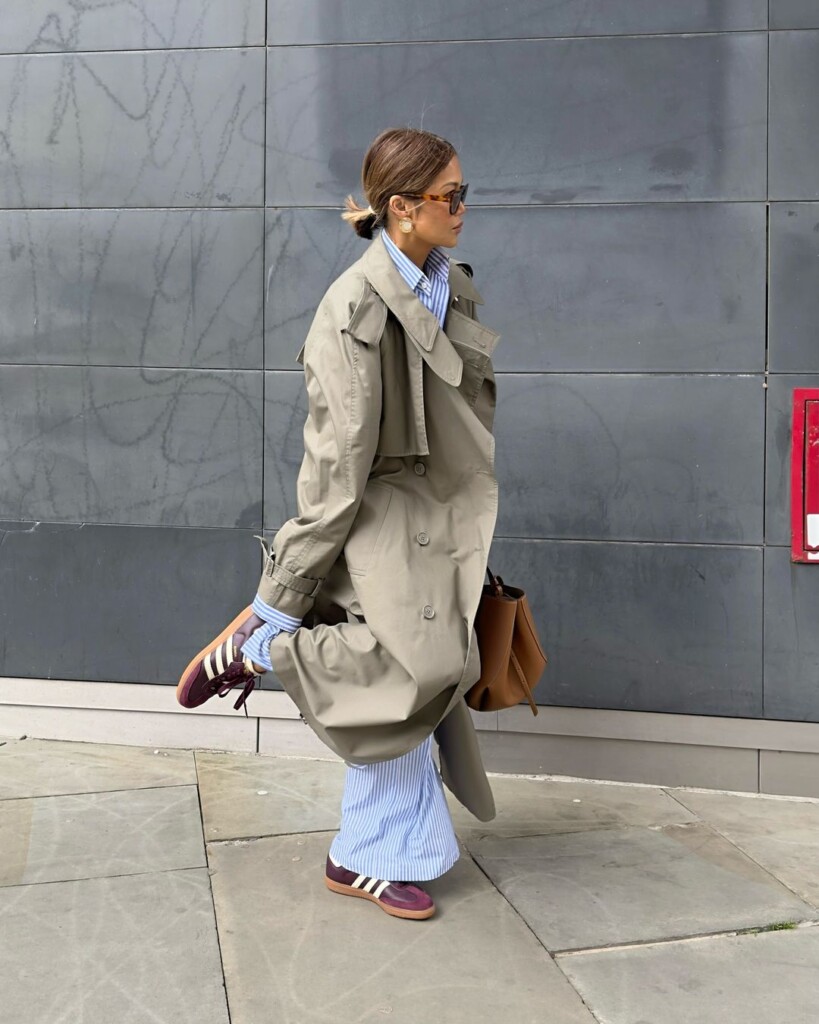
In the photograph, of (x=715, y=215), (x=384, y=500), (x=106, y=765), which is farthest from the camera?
(x=106, y=765)

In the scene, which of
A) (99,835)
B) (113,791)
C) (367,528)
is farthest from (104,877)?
(367,528)

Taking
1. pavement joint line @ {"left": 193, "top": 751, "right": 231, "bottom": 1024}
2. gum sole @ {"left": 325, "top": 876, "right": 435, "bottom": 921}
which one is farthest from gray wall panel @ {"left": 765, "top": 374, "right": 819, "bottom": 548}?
pavement joint line @ {"left": 193, "top": 751, "right": 231, "bottom": 1024}

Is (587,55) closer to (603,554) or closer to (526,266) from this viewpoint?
(526,266)

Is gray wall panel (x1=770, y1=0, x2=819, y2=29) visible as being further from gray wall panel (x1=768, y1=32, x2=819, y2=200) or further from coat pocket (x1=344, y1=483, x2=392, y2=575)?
coat pocket (x1=344, y1=483, x2=392, y2=575)

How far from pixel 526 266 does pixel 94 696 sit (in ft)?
8.50

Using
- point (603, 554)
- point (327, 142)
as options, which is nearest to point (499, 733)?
point (603, 554)

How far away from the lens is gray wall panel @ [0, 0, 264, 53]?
4.41 metres

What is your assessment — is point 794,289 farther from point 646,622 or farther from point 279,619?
point 279,619

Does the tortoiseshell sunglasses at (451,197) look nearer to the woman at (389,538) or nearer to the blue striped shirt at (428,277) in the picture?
the woman at (389,538)

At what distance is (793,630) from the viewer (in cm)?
422

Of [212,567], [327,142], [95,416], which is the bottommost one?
[212,567]

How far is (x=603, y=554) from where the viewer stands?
432 cm

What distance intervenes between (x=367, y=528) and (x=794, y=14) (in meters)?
2.69

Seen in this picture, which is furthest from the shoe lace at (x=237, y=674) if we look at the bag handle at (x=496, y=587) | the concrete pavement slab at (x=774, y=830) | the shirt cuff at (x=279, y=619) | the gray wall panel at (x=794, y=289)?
the gray wall panel at (x=794, y=289)
